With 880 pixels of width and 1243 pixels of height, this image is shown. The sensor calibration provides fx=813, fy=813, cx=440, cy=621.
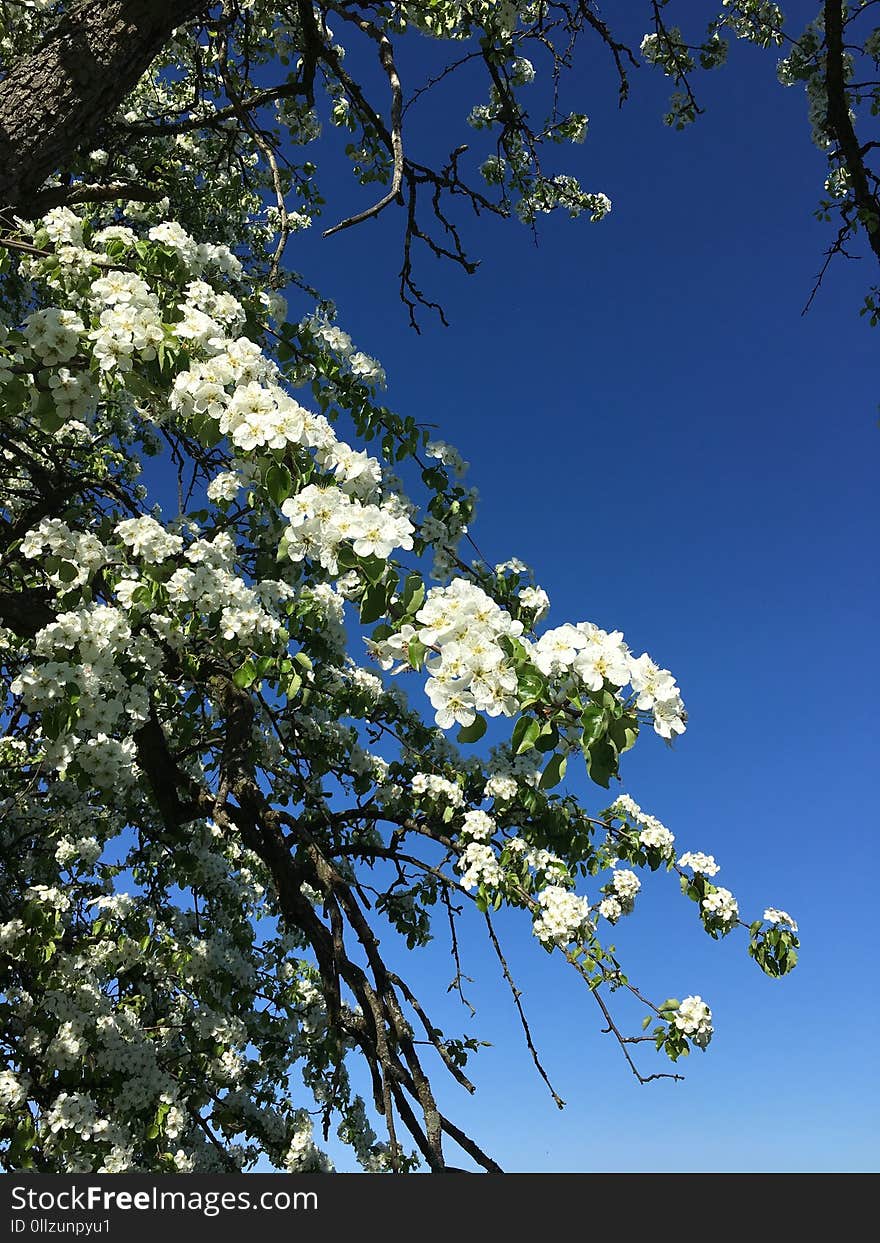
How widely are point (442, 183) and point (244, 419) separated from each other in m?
2.81

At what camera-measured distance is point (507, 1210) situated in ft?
8.44

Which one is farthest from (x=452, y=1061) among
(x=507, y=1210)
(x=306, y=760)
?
(x=306, y=760)

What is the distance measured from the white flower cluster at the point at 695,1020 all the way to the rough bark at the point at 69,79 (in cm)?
385

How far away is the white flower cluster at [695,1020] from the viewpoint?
3.26 metres

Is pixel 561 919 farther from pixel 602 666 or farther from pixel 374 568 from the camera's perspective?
pixel 374 568

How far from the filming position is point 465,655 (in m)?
1.78

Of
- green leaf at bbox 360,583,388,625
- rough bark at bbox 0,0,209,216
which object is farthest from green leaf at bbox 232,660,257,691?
rough bark at bbox 0,0,209,216

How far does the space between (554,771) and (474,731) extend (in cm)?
20

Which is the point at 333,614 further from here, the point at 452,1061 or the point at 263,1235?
the point at 263,1235

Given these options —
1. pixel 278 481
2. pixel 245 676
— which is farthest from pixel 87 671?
pixel 278 481

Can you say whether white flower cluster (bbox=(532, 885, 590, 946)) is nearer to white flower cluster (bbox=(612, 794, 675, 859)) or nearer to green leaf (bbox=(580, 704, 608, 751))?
white flower cluster (bbox=(612, 794, 675, 859))

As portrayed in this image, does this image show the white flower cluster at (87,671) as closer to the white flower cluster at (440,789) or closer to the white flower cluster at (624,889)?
the white flower cluster at (440,789)

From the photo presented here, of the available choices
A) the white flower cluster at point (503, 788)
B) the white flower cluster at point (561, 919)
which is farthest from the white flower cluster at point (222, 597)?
the white flower cluster at point (561, 919)

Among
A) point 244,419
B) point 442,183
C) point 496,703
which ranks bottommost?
point 496,703
